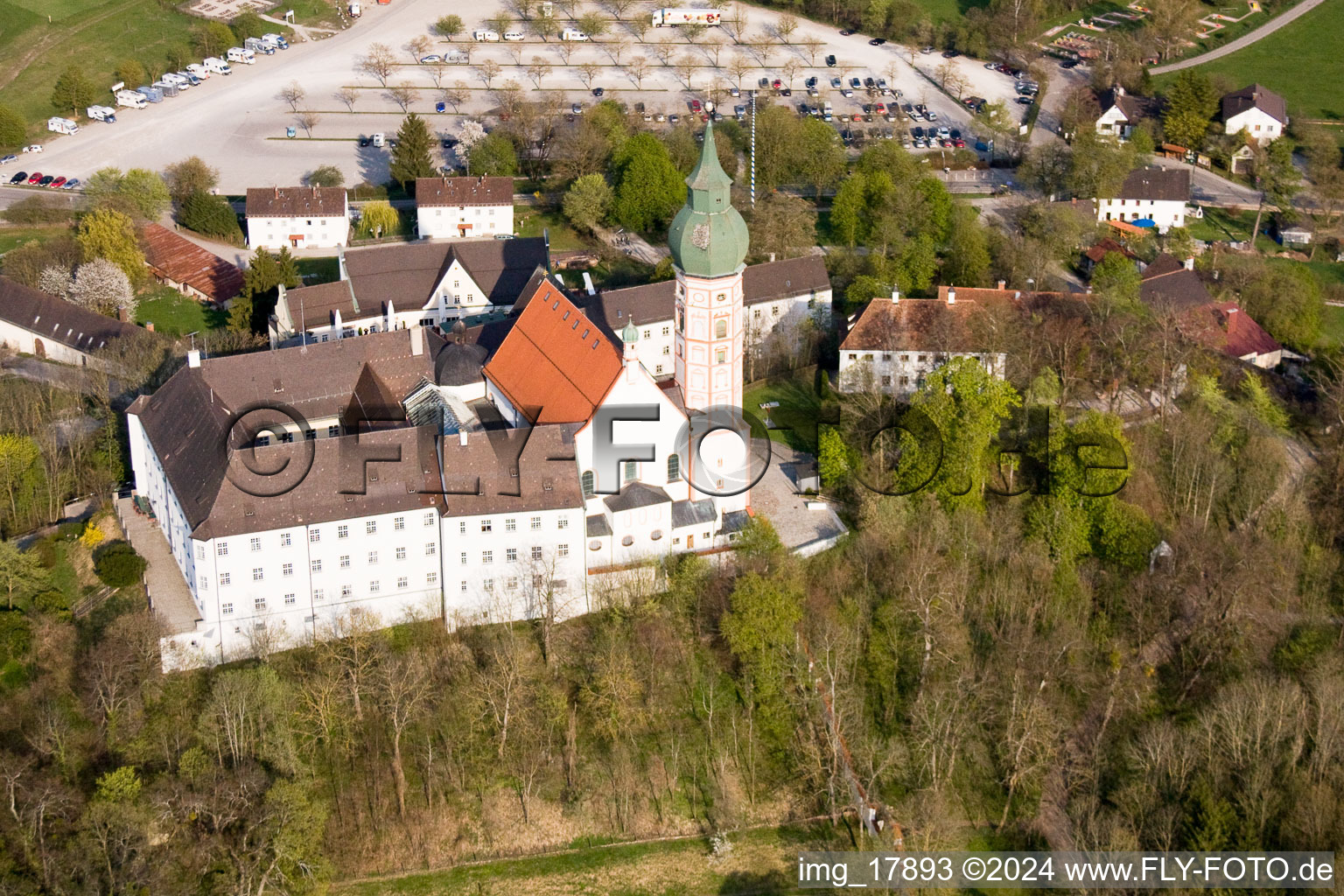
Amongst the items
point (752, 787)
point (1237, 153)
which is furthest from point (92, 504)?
point (1237, 153)

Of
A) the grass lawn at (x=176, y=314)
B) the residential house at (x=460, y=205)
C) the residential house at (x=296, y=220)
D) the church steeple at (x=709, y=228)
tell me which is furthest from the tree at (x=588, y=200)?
the church steeple at (x=709, y=228)

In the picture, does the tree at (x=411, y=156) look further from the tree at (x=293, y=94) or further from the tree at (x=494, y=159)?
the tree at (x=293, y=94)

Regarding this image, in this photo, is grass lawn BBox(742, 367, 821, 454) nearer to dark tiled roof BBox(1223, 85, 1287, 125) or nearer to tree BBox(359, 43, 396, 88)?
dark tiled roof BBox(1223, 85, 1287, 125)

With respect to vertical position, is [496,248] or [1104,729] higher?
[496,248]

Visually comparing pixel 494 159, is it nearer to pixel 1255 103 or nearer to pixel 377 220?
pixel 377 220

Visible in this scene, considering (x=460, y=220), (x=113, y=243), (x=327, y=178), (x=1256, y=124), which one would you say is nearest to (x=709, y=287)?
(x=460, y=220)

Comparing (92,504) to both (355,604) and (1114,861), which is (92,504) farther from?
(1114,861)

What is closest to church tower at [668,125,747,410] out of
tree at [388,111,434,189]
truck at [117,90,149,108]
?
tree at [388,111,434,189]
